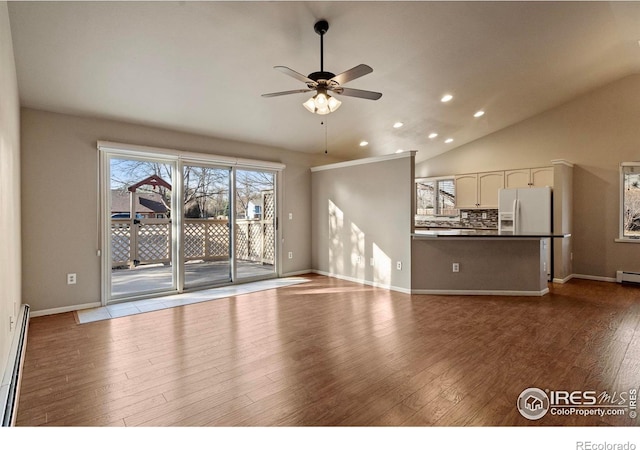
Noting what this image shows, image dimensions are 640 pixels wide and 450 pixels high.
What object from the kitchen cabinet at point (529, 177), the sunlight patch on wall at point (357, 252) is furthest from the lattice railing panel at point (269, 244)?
the kitchen cabinet at point (529, 177)

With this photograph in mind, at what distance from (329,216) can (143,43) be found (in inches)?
157

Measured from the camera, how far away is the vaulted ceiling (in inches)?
110

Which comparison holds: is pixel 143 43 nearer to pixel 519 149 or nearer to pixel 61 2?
pixel 61 2

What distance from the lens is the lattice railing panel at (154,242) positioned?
4590 millimetres

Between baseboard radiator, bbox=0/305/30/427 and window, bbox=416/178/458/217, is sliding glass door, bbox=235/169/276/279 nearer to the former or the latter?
baseboard radiator, bbox=0/305/30/427

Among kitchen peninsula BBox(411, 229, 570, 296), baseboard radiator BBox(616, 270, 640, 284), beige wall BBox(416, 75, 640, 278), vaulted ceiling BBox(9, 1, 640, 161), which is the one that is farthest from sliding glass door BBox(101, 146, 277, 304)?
baseboard radiator BBox(616, 270, 640, 284)

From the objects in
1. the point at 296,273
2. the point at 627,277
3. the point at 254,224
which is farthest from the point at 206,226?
the point at 627,277

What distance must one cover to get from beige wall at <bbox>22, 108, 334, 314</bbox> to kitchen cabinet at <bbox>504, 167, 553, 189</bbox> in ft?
21.5

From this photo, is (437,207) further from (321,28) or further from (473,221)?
(321,28)

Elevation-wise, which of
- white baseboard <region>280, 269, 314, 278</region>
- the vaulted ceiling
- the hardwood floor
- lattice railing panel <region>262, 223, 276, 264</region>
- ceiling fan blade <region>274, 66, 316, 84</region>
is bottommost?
the hardwood floor

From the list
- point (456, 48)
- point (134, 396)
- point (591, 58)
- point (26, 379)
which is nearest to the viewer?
point (134, 396)

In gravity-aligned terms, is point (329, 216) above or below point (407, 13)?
below
